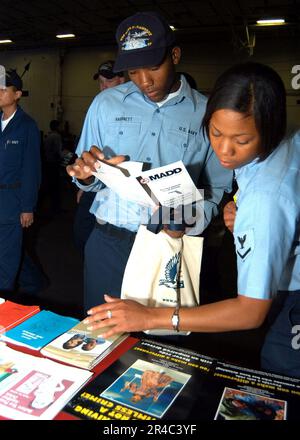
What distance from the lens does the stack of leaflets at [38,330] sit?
1092 mm

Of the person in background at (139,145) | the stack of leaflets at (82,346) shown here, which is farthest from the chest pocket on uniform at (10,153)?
the stack of leaflets at (82,346)

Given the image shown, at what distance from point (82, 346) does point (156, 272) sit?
1.08 ft

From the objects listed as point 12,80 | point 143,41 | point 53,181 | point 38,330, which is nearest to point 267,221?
point 38,330

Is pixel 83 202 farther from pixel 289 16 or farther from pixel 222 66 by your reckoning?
pixel 222 66

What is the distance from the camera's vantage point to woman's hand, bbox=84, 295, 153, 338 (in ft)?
3.32

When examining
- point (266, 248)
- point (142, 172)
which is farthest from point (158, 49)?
point (266, 248)

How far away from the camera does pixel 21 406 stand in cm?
84

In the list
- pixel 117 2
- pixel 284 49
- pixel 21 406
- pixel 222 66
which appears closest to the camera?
pixel 21 406

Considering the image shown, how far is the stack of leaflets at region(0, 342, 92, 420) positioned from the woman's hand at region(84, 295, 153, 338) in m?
0.12

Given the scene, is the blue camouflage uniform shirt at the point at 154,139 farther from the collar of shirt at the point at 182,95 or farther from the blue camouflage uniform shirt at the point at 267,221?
the blue camouflage uniform shirt at the point at 267,221

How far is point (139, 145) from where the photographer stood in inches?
61.4

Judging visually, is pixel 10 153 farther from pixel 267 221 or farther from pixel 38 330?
pixel 267 221

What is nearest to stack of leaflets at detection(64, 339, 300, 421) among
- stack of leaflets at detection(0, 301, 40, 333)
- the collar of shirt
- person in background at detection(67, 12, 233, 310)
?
stack of leaflets at detection(0, 301, 40, 333)

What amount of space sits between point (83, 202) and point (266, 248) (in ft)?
6.57
